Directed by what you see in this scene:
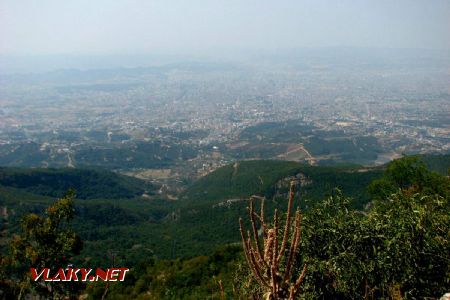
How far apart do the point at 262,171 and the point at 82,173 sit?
43471 millimetres

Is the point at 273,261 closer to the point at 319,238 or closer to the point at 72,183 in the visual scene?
the point at 319,238

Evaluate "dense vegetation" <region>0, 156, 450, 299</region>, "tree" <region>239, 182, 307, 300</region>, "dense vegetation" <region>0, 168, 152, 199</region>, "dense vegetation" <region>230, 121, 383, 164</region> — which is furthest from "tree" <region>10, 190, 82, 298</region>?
"dense vegetation" <region>230, 121, 383, 164</region>

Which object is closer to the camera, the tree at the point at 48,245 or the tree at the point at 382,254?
the tree at the point at 382,254

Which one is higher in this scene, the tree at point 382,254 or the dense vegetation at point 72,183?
the tree at point 382,254

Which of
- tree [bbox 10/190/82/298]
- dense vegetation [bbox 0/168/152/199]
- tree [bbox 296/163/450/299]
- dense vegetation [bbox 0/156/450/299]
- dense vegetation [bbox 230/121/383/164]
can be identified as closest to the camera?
tree [bbox 296/163/450/299]

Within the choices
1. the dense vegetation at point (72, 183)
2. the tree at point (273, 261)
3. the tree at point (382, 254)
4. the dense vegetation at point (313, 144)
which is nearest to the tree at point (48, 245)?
the tree at point (382, 254)

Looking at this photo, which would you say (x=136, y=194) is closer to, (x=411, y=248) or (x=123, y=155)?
(x=123, y=155)

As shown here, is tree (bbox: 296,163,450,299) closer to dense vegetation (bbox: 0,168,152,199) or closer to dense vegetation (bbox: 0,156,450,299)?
dense vegetation (bbox: 0,156,450,299)

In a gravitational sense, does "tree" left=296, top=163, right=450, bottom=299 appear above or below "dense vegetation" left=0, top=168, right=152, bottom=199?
above

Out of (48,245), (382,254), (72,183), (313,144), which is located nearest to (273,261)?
(382,254)

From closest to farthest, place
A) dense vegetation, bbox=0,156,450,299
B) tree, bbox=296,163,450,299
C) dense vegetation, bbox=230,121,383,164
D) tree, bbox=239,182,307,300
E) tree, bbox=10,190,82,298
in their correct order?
tree, bbox=239,182,307,300 < tree, bbox=296,163,450,299 < dense vegetation, bbox=0,156,450,299 < tree, bbox=10,190,82,298 < dense vegetation, bbox=230,121,383,164

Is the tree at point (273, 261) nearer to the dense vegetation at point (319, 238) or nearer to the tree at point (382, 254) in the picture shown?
the dense vegetation at point (319, 238)

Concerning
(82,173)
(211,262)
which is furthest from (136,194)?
(211,262)

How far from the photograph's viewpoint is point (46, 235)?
45.6ft
